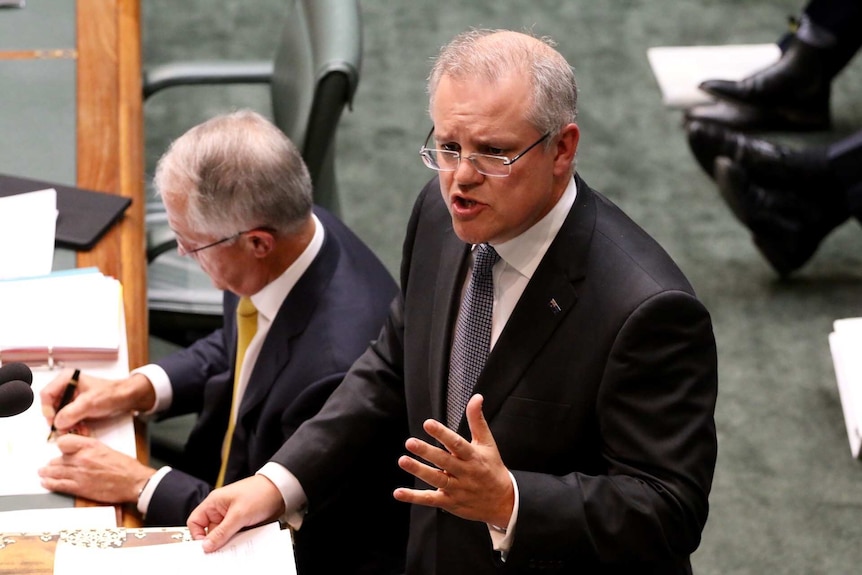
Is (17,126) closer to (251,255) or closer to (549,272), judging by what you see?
(251,255)

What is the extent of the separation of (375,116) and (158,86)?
1.44m

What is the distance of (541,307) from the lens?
182cm

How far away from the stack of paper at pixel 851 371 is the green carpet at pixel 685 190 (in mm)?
193

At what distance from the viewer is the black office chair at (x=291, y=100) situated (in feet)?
8.86

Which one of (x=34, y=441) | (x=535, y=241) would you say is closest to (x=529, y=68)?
(x=535, y=241)

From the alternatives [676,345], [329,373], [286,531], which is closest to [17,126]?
[329,373]

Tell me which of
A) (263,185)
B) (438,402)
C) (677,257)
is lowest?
(677,257)

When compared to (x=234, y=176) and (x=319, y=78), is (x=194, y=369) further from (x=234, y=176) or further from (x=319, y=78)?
(x=319, y=78)

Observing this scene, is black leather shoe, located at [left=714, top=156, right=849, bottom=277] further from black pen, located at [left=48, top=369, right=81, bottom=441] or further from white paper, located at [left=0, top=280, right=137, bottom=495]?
black pen, located at [left=48, top=369, right=81, bottom=441]

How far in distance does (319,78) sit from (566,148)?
1015 millimetres

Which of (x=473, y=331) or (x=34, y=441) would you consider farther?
(x=34, y=441)

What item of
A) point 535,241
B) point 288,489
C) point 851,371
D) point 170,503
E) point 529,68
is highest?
point 529,68

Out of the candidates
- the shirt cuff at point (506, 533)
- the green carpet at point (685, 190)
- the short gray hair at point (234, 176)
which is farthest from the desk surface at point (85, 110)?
the green carpet at point (685, 190)

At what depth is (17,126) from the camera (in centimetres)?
290
